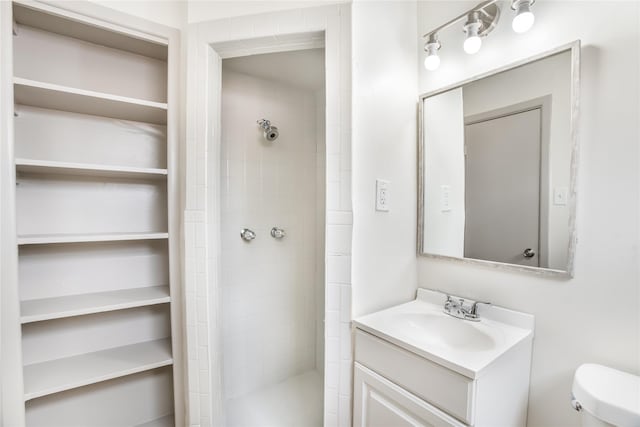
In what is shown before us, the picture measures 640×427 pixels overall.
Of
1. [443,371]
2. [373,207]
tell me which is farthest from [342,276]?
[443,371]

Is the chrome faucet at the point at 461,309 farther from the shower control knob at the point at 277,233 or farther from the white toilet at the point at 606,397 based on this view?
the shower control knob at the point at 277,233

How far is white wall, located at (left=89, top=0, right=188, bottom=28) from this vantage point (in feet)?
3.74

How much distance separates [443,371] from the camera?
2.77ft

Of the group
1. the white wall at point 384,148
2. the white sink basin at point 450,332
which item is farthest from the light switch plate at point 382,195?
the white sink basin at point 450,332

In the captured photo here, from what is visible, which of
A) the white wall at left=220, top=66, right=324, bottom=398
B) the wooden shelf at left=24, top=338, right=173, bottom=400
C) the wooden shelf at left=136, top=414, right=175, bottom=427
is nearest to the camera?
the wooden shelf at left=24, top=338, right=173, bottom=400

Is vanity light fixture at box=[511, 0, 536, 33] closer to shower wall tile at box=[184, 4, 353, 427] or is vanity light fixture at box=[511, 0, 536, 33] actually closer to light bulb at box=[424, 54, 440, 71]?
light bulb at box=[424, 54, 440, 71]

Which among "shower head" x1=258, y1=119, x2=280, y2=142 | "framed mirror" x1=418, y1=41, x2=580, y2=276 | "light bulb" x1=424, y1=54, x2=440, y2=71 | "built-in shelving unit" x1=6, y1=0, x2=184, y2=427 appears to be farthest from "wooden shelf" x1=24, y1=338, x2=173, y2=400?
"light bulb" x1=424, y1=54, x2=440, y2=71

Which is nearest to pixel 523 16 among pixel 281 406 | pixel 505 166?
pixel 505 166

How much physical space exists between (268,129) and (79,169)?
977mm

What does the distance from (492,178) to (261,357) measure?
1.77m

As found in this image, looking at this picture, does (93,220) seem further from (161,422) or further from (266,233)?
(161,422)

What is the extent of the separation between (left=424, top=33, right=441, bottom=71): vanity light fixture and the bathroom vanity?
1.17 meters

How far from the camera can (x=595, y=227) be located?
2.99ft

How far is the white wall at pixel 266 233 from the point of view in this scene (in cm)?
166
